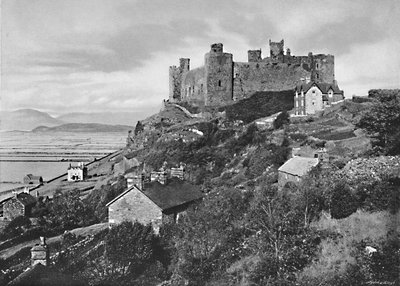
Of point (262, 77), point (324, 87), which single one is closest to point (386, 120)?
point (324, 87)

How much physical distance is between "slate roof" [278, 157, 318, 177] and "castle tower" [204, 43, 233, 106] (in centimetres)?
2601

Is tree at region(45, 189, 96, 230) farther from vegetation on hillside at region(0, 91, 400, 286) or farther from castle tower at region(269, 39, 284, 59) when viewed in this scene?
castle tower at region(269, 39, 284, 59)

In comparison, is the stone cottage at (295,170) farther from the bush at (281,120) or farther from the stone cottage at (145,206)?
the bush at (281,120)

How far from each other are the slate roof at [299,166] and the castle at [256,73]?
85.8 feet

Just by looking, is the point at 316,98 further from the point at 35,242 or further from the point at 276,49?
the point at 35,242

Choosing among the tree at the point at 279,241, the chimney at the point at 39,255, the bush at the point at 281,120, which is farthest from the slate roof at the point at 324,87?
the chimney at the point at 39,255

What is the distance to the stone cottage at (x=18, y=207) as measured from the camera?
101 feet

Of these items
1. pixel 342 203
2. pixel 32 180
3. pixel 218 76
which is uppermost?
pixel 218 76

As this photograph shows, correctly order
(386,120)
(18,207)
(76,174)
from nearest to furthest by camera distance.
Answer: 1. (386,120)
2. (18,207)
3. (76,174)

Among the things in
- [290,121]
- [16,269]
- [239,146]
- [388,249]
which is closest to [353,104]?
[290,121]

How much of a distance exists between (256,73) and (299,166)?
2965 centimetres

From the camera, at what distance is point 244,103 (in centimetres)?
5291

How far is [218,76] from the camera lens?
53375mm

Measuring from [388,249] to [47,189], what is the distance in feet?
139
